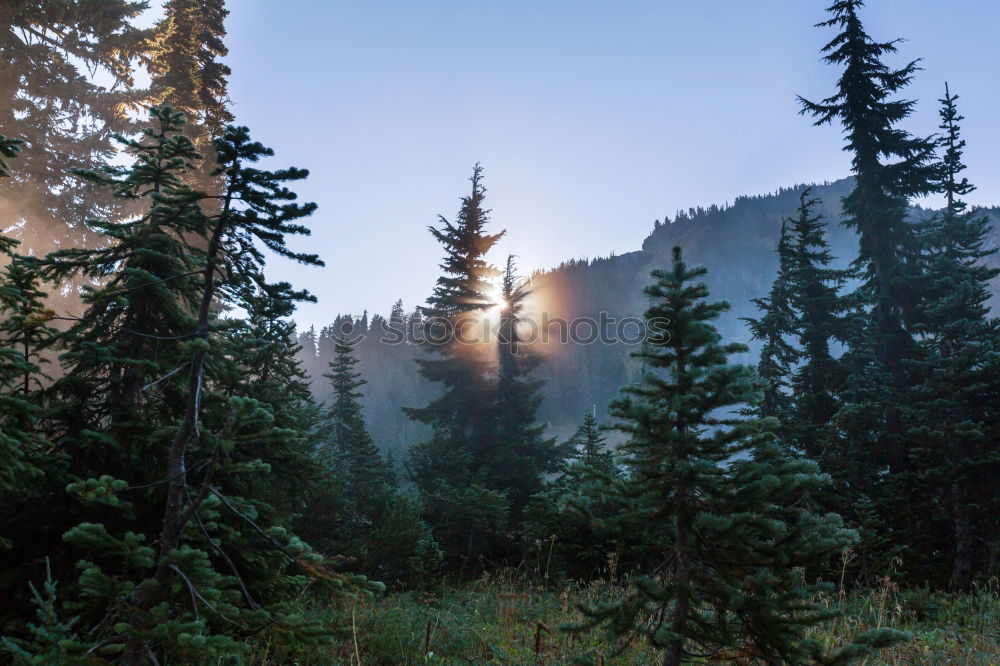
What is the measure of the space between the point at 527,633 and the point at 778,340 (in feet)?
48.5

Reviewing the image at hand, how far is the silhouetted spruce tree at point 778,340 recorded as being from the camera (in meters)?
16.7

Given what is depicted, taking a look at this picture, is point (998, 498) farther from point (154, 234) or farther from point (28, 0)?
point (28, 0)

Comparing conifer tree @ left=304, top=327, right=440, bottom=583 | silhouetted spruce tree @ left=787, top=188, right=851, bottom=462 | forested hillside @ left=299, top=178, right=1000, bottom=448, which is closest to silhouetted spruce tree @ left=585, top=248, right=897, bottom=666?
conifer tree @ left=304, top=327, right=440, bottom=583

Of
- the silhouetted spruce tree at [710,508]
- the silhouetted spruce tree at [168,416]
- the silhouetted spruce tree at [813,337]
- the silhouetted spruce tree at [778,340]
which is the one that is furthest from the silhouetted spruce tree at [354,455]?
the silhouetted spruce tree at [813,337]

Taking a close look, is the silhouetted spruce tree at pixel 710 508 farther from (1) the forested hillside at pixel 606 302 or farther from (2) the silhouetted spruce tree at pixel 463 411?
(1) the forested hillside at pixel 606 302

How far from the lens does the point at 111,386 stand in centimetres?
636

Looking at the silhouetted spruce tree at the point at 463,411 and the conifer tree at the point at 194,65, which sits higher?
the conifer tree at the point at 194,65

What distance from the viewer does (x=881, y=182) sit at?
770 inches

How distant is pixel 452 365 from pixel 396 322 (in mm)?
60380

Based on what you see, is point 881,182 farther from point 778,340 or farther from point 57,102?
point 57,102

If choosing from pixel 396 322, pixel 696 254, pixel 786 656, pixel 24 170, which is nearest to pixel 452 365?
pixel 786 656

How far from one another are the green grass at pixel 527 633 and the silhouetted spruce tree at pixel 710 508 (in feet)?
3.56

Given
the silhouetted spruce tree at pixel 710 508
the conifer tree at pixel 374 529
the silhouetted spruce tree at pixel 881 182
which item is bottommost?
the conifer tree at pixel 374 529

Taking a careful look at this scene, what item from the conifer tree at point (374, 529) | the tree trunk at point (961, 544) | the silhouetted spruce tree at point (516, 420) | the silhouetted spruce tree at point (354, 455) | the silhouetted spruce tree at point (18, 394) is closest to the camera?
the silhouetted spruce tree at point (18, 394)
